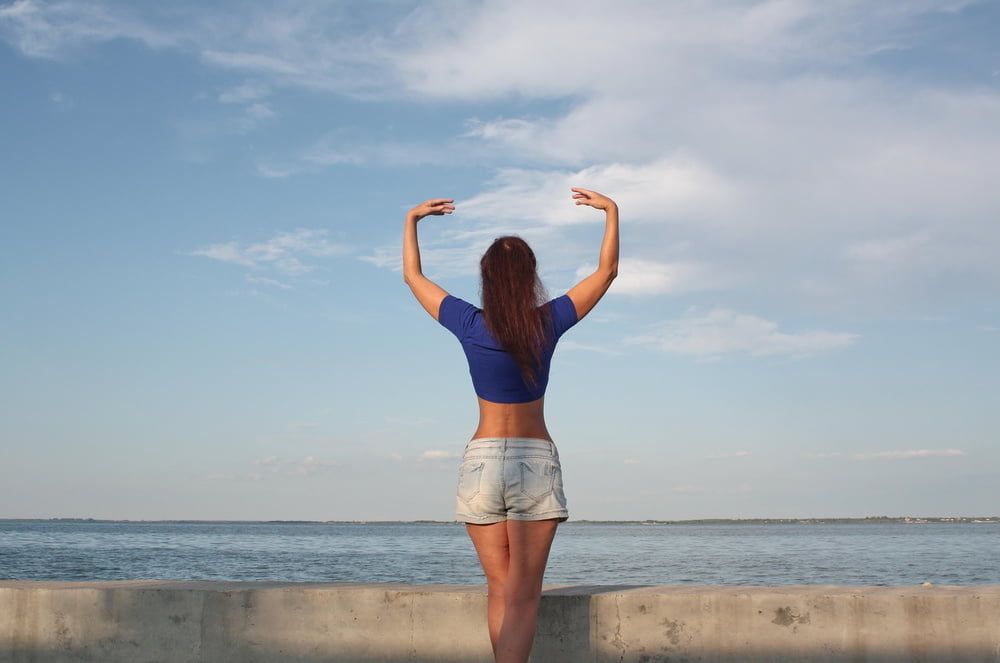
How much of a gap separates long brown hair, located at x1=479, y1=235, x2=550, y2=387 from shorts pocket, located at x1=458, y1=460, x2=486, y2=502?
40 centimetres

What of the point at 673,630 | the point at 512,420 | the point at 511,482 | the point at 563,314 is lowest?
the point at 673,630

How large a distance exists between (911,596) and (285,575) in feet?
118

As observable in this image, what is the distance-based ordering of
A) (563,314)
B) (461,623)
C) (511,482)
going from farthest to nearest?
(461,623) < (563,314) < (511,482)

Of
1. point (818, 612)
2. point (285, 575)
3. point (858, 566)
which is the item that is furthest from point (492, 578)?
point (858, 566)

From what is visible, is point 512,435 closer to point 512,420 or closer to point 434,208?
point 512,420

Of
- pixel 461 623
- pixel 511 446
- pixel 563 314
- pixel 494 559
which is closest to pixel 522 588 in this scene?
pixel 494 559

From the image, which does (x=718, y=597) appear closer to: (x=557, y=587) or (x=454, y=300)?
(x=557, y=587)

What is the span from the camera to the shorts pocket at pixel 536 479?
3.76 m

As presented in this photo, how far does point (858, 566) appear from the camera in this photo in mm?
43938

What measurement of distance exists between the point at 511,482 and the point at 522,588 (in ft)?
1.57

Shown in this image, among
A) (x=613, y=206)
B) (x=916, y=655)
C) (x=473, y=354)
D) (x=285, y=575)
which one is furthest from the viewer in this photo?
(x=285, y=575)

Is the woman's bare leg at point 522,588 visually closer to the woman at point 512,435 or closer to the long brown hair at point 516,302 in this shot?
the woman at point 512,435

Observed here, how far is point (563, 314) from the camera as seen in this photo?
12.7 ft

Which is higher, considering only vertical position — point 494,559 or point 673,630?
point 494,559
